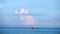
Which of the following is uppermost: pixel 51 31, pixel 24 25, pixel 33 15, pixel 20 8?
pixel 20 8

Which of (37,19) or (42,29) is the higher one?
(37,19)

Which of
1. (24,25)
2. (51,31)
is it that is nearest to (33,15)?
(24,25)

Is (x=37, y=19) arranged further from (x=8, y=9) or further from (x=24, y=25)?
(x=8, y=9)

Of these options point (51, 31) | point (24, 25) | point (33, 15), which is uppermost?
point (33, 15)

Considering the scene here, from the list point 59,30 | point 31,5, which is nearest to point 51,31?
point 59,30

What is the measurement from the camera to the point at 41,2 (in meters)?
1.78

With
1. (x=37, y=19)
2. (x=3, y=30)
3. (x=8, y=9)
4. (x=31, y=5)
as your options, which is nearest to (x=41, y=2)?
(x=31, y=5)

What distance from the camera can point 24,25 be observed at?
1773 millimetres

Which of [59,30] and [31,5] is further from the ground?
[31,5]

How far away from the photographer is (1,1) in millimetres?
1740

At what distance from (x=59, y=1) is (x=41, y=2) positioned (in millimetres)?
318

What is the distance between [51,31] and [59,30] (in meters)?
0.14

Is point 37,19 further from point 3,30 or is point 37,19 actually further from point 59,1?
point 3,30

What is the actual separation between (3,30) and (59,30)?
0.99 m
